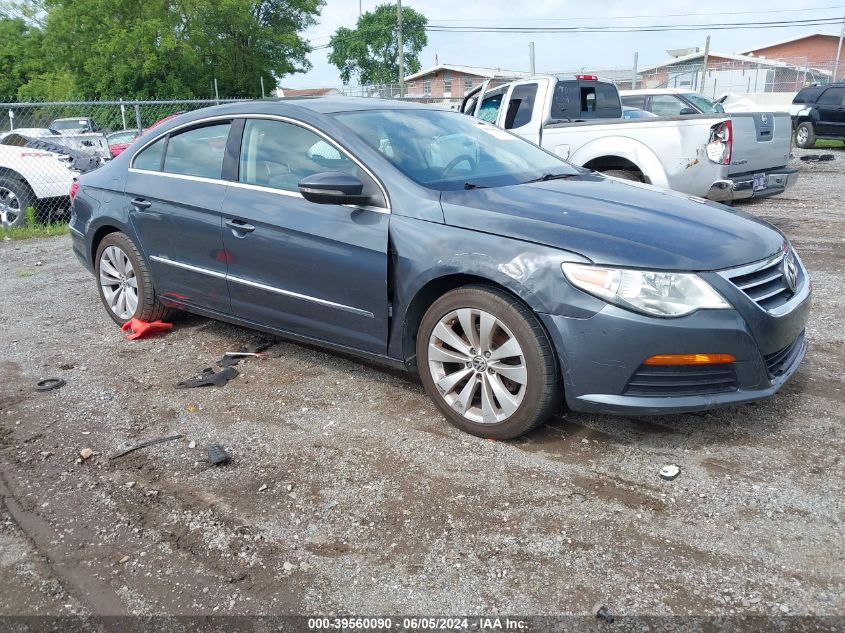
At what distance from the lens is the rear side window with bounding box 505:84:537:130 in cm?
920

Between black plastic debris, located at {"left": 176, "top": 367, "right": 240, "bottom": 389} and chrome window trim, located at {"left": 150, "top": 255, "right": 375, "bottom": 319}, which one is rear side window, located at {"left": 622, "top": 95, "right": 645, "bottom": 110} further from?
black plastic debris, located at {"left": 176, "top": 367, "right": 240, "bottom": 389}

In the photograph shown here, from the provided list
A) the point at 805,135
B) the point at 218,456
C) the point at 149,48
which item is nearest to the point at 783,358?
the point at 218,456

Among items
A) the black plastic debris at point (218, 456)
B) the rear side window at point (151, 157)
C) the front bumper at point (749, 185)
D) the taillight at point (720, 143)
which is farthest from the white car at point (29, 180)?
the front bumper at point (749, 185)

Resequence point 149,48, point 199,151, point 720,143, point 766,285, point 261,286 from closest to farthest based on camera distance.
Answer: point 766,285 < point 261,286 < point 199,151 < point 720,143 < point 149,48

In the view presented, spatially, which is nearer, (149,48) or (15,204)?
(15,204)

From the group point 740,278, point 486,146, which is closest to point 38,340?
point 486,146

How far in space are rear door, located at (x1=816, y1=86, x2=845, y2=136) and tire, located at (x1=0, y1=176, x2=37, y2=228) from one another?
762 inches

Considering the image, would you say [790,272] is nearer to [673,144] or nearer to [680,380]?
[680,380]

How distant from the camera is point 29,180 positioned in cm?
1009

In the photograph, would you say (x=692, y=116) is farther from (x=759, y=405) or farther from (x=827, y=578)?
(x=827, y=578)

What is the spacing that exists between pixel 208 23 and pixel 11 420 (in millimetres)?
42855

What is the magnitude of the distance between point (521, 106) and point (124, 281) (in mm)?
5842

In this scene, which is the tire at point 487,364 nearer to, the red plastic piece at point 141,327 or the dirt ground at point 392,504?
the dirt ground at point 392,504

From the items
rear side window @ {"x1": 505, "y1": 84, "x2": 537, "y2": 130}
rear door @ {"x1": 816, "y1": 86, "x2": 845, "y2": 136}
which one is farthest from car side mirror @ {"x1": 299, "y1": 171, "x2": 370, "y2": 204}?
rear door @ {"x1": 816, "y1": 86, "x2": 845, "y2": 136}
